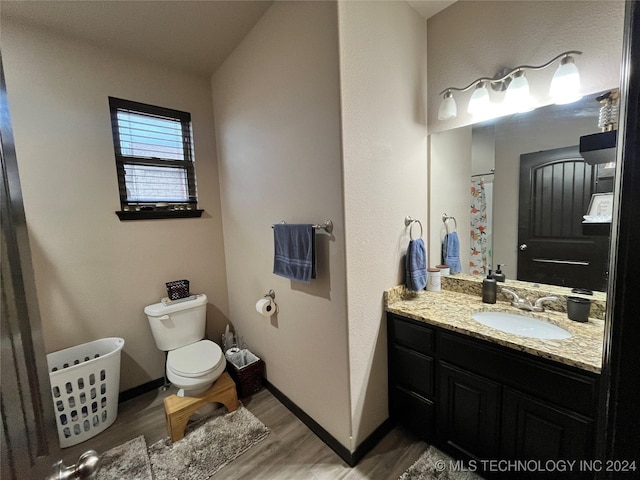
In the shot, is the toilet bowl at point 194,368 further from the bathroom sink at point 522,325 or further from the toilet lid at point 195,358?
the bathroom sink at point 522,325

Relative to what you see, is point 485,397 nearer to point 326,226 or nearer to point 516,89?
point 326,226

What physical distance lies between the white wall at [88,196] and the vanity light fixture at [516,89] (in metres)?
2.07

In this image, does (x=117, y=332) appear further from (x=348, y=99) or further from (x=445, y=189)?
(x=445, y=189)

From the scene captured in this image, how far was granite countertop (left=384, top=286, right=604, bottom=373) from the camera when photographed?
1068mm

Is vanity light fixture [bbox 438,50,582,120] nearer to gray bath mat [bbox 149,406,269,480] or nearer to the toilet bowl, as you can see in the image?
the toilet bowl

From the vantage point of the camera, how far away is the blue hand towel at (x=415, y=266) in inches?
66.2

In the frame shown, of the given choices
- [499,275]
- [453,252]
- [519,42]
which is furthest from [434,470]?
A: [519,42]

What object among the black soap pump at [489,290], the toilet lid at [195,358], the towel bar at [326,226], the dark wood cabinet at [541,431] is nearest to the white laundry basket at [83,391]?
the toilet lid at [195,358]

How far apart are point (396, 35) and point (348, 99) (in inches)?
25.8

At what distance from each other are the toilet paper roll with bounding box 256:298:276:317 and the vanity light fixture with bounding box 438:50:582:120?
68.2 inches

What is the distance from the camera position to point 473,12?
5.24ft

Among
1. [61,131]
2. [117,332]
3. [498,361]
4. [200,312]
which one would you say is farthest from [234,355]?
[61,131]

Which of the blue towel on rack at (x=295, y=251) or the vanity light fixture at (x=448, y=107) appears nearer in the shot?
the blue towel on rack at (x=295, y=251)

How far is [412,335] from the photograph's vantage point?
5.09 feet
